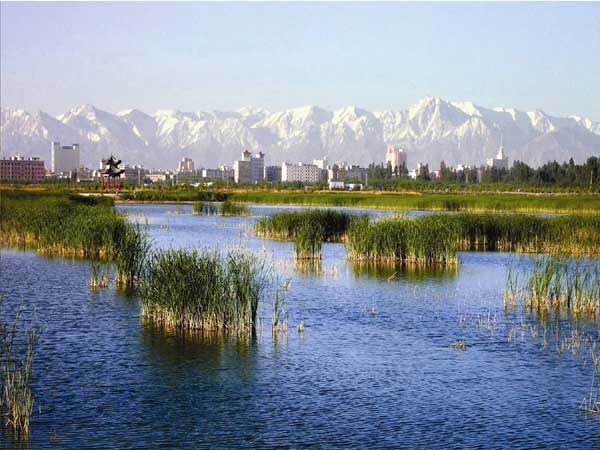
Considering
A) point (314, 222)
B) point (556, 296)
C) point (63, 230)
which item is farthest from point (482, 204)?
point (556, 296)

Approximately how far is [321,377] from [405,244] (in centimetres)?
1776

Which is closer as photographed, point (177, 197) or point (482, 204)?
point (482, 204)

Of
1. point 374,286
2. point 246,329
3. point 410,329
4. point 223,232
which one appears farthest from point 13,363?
point 223,232

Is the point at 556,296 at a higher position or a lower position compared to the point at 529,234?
lower

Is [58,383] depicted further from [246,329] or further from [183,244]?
[183,244]

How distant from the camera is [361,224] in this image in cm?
3559

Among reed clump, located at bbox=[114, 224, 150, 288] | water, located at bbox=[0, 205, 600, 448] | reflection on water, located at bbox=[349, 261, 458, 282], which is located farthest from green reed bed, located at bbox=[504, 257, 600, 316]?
reed clump, located at bbox=[114, 224, 150, 288]

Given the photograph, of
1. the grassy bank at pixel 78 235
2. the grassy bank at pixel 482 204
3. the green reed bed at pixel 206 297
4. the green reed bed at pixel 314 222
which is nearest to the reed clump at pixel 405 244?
the green reed bed at pixel 314 222

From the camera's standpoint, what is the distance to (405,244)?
110 ft

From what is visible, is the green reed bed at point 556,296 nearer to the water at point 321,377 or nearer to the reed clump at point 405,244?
the water at point 321,377

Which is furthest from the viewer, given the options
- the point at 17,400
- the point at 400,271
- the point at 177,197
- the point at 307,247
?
the point at 177,197

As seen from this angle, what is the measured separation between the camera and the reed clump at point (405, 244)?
3319 cm

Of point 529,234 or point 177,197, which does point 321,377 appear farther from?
point 177,197

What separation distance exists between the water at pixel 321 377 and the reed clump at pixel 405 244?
7356 millimetres
